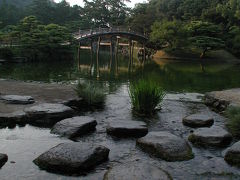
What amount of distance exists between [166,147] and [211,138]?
3.61 feet

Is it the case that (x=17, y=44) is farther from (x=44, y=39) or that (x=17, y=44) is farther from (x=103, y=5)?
(x=103, y=5)

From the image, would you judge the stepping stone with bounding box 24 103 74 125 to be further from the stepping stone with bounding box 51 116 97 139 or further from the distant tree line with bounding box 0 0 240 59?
the distant tree line with bounding box 0 0 240 59

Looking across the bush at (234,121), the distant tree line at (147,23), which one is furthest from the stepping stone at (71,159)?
the distant tree line at (147,23)

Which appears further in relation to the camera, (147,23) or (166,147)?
(147,23)

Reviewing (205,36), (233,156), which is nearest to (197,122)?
(233,156)

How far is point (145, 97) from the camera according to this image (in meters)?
7.70

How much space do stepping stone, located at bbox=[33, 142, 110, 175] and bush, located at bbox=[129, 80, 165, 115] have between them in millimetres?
3049

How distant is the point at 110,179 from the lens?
13.1 feet

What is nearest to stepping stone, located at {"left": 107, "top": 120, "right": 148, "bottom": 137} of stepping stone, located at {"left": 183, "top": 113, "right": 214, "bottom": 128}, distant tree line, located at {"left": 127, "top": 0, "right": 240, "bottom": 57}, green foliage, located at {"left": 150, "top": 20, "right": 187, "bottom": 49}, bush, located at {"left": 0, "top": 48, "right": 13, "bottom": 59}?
stepping stone, located at {"left": 183, "top": 113, "right": 214, "bottom": 128}

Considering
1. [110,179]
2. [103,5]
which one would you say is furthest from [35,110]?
[103,5]

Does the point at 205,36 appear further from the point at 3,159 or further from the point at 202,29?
the point at 3,159

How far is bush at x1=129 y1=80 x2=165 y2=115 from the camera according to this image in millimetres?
7660

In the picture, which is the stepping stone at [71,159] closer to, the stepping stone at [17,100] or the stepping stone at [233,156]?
the stepping stone at [233,156]

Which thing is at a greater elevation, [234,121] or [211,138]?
[234,121]
